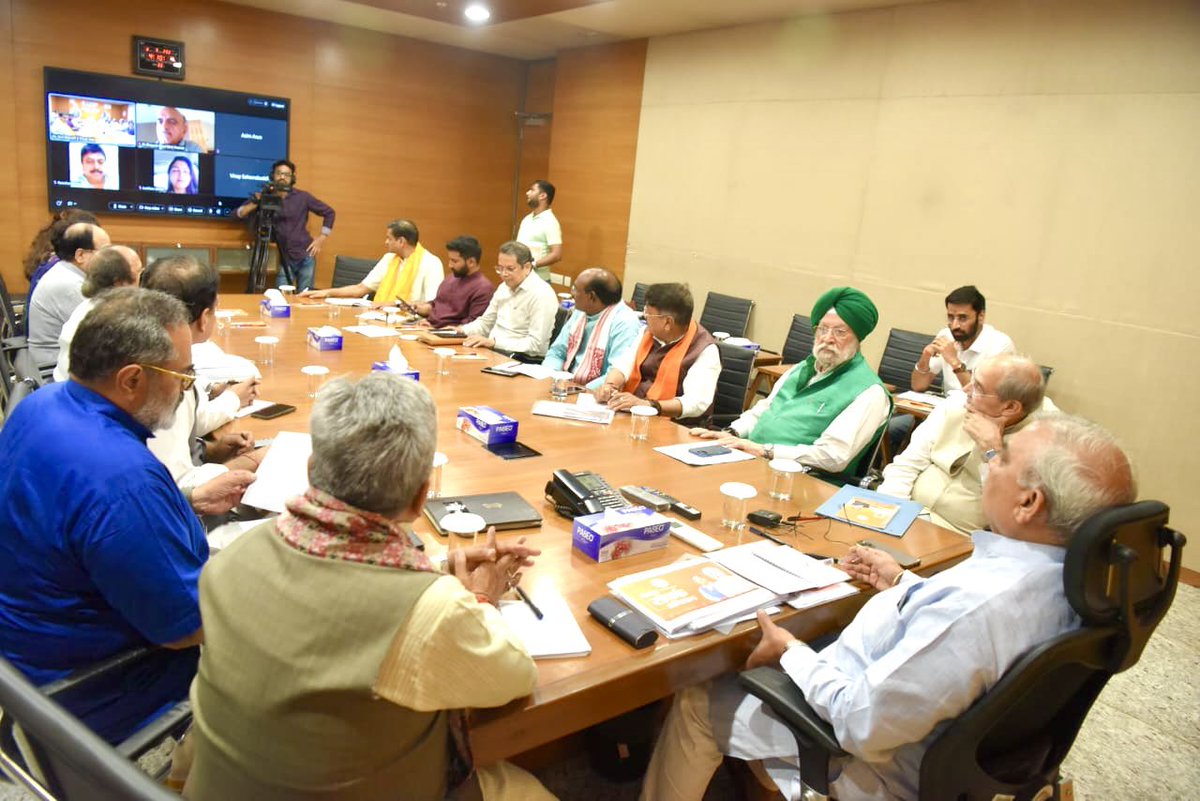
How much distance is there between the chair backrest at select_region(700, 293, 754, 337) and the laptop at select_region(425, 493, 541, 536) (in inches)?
184

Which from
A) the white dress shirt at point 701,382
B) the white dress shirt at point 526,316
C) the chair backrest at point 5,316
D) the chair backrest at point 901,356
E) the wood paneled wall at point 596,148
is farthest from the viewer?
the wood paneled wall at point 596,148

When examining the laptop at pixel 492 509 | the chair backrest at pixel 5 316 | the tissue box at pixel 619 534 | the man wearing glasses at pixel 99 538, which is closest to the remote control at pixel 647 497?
the tissue box at pixel 619 534

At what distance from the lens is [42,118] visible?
675 centimetres

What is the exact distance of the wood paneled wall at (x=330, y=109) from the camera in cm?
671

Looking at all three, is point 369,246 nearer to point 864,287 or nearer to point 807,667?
point 864,287

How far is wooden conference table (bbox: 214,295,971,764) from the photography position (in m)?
1.41

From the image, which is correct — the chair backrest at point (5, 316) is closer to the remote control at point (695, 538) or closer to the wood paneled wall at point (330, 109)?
the wood paneled wall at point (330, 109)

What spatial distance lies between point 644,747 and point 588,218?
265 inches

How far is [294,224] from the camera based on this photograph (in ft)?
25.2

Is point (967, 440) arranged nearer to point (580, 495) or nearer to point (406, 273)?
point (580, 495)

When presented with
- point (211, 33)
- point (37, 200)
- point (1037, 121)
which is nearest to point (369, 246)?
point (211, 33)

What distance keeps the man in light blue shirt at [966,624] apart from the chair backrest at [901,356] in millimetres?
3919

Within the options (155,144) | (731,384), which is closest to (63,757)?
(731,384)

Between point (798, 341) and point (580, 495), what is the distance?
407 cm
